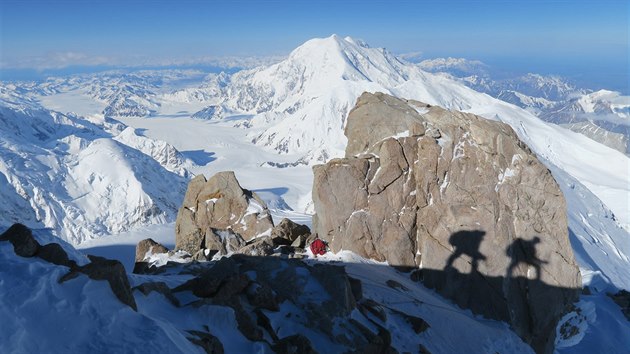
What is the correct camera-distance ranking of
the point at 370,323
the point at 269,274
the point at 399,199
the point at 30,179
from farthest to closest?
the point at 30,179, the point at 399,199, the point at 269,274, the point at 370,323

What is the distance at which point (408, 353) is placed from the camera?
56.2 feet

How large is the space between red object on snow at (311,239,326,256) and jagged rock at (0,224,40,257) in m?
17.0

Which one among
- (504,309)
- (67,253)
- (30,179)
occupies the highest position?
(67,253)

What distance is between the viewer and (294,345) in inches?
542

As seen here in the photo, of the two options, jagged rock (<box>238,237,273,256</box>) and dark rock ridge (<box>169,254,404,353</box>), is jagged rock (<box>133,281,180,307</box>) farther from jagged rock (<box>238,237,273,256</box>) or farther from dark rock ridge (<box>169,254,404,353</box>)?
jagged rock (<box>238,237,273,256</box>)

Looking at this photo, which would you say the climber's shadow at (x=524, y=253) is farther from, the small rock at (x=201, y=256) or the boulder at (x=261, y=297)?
the small rock at (x=201, y=256)

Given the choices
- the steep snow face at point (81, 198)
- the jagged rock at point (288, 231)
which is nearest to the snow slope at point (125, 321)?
the jagged rock at point (288, 231)

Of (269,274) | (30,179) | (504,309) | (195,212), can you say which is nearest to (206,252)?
(195,212)

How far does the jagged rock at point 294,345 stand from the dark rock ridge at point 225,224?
51.4ft

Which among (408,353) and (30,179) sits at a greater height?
(408,353)

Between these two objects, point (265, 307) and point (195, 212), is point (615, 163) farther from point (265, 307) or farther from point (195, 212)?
point (265, 307)

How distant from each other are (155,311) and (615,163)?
543ft

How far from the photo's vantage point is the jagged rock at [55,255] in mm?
13229

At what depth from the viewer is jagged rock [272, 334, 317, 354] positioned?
13.6 metres
